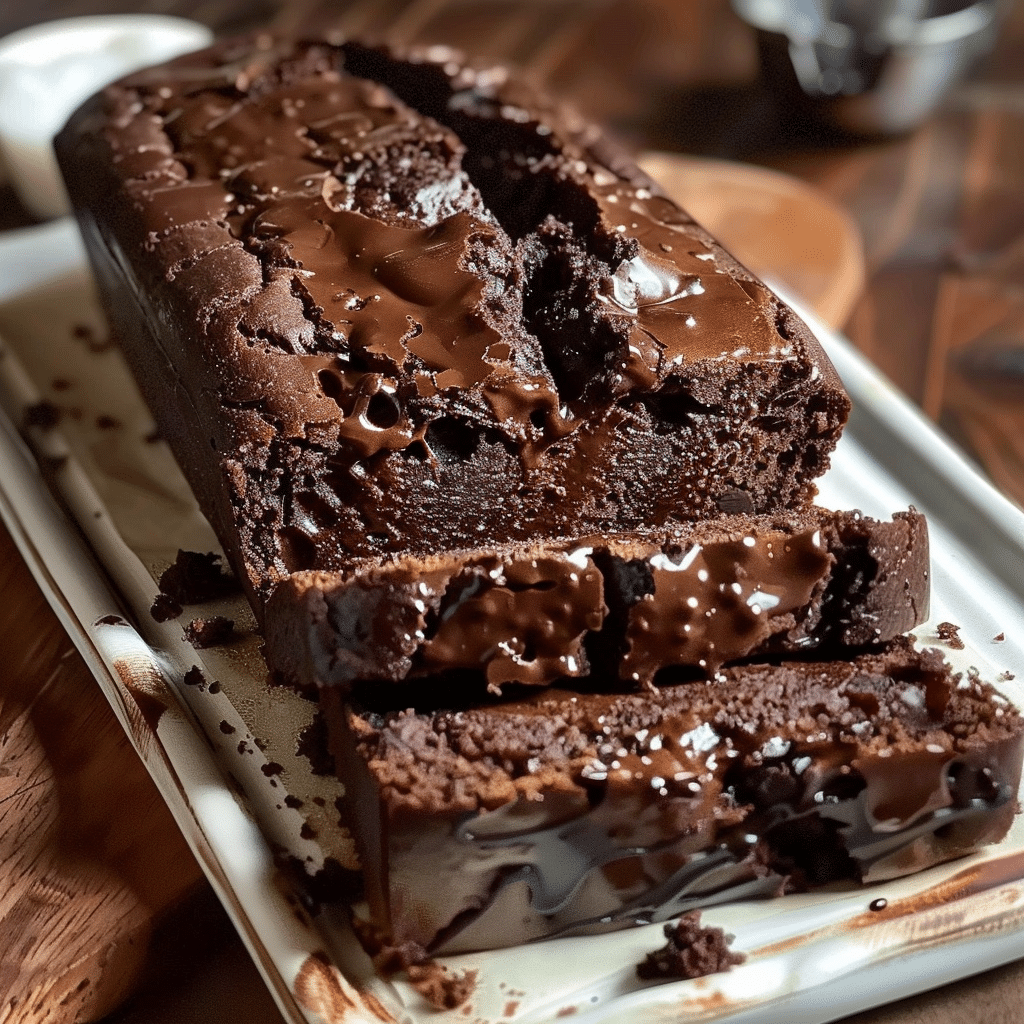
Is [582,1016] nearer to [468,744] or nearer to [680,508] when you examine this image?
[468,744]

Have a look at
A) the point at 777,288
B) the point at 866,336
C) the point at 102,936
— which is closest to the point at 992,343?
the point at 866,336

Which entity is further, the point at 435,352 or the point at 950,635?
the point at 950,635

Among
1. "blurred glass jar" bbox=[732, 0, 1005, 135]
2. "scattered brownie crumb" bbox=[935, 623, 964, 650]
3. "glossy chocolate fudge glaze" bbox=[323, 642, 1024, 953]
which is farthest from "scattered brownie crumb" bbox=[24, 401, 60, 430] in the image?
"blurred glass jar" bbox=[732, 0, 1005, 135]

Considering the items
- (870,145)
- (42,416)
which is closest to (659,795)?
(42,416)

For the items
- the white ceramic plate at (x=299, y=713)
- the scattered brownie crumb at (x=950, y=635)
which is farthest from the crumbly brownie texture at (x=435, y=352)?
the scattered brownie crumb at (x=950, y=635)

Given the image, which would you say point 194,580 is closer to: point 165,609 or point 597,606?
point 165,609

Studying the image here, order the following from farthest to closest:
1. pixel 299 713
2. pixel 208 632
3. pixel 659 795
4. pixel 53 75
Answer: pixel 53 75, pixel 208 632, pixel 299 713, pixel 659 795
